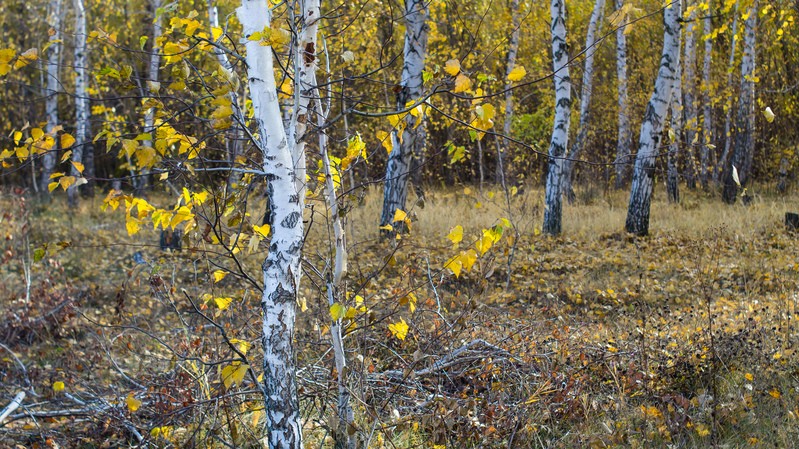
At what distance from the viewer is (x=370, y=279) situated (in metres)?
4.30

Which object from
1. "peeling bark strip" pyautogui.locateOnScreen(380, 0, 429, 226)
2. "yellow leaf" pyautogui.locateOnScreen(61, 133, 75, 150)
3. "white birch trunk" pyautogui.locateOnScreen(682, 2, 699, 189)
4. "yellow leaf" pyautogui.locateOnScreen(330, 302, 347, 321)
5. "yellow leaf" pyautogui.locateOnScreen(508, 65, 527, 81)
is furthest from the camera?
"white birch trunk" pyautogui.locateOnScreen(682, 2, 699, 189)

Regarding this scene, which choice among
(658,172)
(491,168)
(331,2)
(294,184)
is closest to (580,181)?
(658,172)

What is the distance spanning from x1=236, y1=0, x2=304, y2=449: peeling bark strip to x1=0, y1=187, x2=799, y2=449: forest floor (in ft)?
0.52

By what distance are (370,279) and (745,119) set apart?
10285 mm

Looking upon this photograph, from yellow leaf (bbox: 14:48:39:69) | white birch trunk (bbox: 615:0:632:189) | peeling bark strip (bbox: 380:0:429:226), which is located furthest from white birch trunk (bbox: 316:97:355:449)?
white birch trunk (bbox: 615:0:632:189)

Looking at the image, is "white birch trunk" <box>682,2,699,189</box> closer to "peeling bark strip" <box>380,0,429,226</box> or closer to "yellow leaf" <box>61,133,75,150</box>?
"peeling bark strip" <box>380,0,429,226</box>

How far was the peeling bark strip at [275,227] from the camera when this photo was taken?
2748 millimetres

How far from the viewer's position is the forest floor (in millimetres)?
3582

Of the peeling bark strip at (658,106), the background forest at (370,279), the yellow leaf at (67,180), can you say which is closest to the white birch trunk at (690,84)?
the background forest at (370,279)

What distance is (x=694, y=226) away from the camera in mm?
9727

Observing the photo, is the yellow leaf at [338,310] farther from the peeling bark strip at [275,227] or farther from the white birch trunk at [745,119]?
the white birch trunk at [745,119]

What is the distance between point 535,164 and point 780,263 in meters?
8.77

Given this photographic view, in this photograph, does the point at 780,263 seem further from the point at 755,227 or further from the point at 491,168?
the point at 491,168

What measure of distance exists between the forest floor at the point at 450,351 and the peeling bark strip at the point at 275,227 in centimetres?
16
